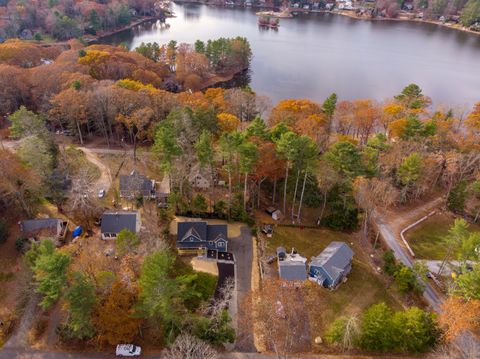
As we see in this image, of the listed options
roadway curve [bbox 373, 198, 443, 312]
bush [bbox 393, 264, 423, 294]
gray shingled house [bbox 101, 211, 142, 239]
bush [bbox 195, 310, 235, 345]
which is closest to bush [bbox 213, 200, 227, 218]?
gray shingled house [bbox 101, 211, 142, 239]

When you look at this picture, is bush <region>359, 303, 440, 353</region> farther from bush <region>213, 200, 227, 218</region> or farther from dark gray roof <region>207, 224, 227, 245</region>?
bush <region>213, 200, 227, 218</region>

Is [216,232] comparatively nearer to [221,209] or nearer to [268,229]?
[221,209]

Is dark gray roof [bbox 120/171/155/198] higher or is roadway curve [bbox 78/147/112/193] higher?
dark gray roof [bbox 120/171/155/198]

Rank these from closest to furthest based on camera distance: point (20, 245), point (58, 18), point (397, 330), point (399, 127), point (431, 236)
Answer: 1. point (397, 330)
2. point (20, 245)
3. point (431, 236)
4. point (399, 127)
5. point (58, 18)

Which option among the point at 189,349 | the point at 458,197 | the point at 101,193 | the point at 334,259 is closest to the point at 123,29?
the point at 101,193

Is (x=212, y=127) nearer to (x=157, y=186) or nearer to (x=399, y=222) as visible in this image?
(x=157, y=186)

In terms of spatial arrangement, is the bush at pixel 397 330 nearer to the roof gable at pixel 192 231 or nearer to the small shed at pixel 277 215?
the roof gable at pixel 192 231

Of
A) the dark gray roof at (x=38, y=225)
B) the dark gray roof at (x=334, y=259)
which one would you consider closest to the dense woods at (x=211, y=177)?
the dark gray roof at (x=38, y=225)
